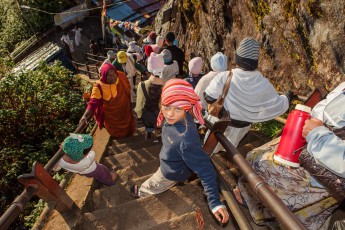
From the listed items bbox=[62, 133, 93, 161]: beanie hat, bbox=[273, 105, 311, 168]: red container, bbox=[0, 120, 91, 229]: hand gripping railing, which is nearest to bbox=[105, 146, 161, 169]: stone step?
bbox=[62, 133, 93, 161]: beanie hat

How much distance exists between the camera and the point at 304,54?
4621 millimetres

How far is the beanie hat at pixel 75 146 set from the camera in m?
3.00

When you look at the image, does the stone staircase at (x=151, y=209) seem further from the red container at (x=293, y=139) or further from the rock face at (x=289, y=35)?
the rock face at (x=289, y=35)

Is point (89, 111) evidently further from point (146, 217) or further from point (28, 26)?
point (28, 26)

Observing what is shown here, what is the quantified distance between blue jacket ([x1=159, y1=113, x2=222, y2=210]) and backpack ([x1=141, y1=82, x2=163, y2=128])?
1.79 m

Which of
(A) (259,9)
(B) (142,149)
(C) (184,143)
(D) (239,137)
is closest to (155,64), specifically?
(B) (142,149)

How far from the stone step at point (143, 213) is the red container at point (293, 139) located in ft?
4.13

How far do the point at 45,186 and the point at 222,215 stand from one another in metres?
1.80

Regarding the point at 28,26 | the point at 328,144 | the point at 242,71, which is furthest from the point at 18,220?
the point at 28,26

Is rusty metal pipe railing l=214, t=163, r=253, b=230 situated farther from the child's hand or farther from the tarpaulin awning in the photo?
the tarpaulin awning

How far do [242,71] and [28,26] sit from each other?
22074mm

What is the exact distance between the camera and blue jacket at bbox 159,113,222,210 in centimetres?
233

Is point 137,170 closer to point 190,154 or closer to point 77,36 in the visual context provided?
point 190,154

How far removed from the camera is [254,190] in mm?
1936
